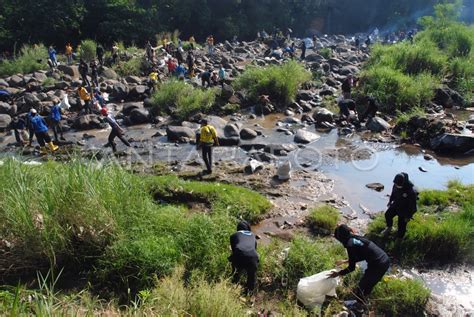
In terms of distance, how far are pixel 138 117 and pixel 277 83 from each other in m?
5.89

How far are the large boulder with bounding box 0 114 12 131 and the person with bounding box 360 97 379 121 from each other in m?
13.3

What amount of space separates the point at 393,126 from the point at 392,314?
10129 millimetres

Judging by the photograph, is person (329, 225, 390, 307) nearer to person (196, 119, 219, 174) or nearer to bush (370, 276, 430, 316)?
bush (370, 276, 430, 316)

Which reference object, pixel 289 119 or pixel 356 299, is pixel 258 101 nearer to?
pixel 289 119

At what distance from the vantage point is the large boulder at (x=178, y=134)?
46.7ft

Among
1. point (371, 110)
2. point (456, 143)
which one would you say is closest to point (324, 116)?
point (371, 110)

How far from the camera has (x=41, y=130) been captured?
12.9 m

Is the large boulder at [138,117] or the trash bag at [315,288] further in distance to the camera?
the large boulder at [138,117]

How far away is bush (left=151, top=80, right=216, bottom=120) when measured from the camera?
16453 millimetres

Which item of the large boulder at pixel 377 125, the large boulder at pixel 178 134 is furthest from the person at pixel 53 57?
the large boulder at pixel 377 125

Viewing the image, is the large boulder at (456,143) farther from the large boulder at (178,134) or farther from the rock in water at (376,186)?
the large boulder at (178,134)

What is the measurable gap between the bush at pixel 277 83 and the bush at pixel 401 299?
1243cm

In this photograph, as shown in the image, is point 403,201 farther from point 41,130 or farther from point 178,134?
point 41,130

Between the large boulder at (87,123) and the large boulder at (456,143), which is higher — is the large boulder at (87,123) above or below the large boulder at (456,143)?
below
